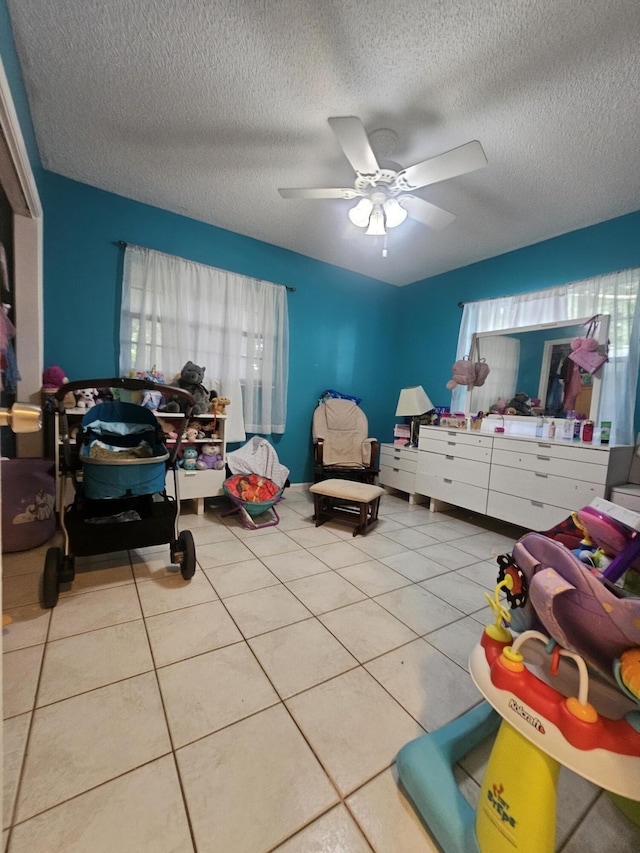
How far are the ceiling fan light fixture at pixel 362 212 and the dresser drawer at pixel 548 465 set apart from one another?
1.96 meters

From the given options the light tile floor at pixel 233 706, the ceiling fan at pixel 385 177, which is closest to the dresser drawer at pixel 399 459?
the light tile floor at pixel 233 706

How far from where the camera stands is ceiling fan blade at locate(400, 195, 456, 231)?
2.06 meters

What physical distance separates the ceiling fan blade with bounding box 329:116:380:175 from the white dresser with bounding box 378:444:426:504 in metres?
2.41

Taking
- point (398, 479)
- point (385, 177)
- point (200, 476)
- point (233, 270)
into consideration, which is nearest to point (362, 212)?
point (385, 177)

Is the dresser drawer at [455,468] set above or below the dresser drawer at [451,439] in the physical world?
below

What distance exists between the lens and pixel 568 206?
2.46 metres

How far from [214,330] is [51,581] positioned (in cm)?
224

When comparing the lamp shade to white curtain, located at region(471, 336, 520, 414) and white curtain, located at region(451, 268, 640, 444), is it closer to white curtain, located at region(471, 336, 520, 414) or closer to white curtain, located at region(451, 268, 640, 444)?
white curtain, located at region(471, 336, 520, 414)

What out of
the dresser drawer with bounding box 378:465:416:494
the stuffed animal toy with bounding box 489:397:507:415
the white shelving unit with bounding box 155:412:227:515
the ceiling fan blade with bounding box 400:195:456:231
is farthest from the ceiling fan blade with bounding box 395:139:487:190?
the dresser drawer with bounding box 378:465:416:494

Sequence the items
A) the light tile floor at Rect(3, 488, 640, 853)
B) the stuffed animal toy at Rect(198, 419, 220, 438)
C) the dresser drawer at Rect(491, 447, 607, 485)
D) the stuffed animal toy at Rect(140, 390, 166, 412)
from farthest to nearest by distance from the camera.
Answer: the stuffed animal toy at Rect(198, 419, 220, 438) < the stuffed animal toy at Rect(140, 390, 166, 412) < the dresser drawer at Rect(491, 447, 607, 485) < the light tile floor at Rect(3, 488, 640, 853)

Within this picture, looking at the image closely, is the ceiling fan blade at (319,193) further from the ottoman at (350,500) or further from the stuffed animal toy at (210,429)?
the ottoman at (350,500)

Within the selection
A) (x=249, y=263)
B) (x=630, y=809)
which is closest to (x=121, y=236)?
(x=249, y=263)

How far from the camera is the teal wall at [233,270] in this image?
2.56 meters

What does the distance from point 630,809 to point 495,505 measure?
1.99m
